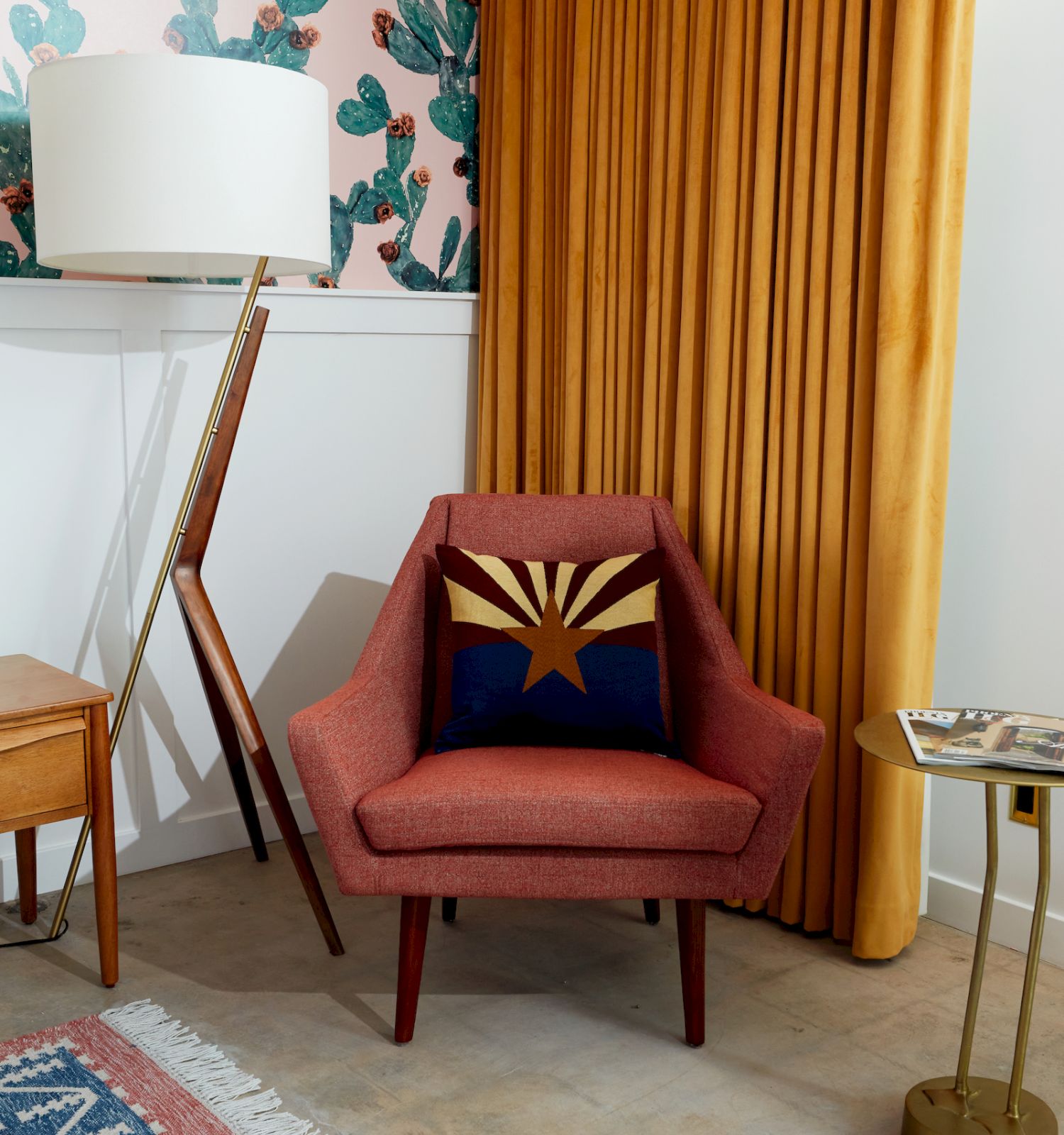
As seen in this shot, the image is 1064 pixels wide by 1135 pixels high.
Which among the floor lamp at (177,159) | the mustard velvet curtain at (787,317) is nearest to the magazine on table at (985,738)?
the mustard velvet curtain at (787,317)

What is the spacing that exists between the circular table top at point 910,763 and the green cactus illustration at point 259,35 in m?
1.76

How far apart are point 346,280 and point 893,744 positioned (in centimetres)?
174

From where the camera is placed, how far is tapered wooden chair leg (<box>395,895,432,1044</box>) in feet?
6.17

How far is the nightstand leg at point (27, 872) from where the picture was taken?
2311mm

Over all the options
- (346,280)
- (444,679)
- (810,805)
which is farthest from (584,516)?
(346,280)

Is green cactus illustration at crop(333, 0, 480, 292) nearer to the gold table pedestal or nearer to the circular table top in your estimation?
the circular table top

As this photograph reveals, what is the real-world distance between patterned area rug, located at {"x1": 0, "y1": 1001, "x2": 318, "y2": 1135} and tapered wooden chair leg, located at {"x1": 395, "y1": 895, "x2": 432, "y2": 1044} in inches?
9.0

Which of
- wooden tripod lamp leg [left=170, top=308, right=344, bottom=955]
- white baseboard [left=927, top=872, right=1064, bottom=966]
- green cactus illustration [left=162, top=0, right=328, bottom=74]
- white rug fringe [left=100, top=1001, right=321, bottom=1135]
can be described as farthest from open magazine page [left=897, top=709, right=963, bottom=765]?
green cactus illustration [left=162, top=0, right=328, bottom=74]

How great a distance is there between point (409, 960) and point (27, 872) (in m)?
0.88

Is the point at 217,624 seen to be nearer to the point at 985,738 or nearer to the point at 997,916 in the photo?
the point at 985,738

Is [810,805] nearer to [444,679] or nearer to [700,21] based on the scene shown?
[444,679]

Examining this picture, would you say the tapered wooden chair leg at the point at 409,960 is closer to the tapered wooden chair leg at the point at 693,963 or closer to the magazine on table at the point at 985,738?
the tapered wooden chair leg at the point at 693,963

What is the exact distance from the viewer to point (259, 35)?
2.58 meters

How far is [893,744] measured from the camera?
5.21ft
